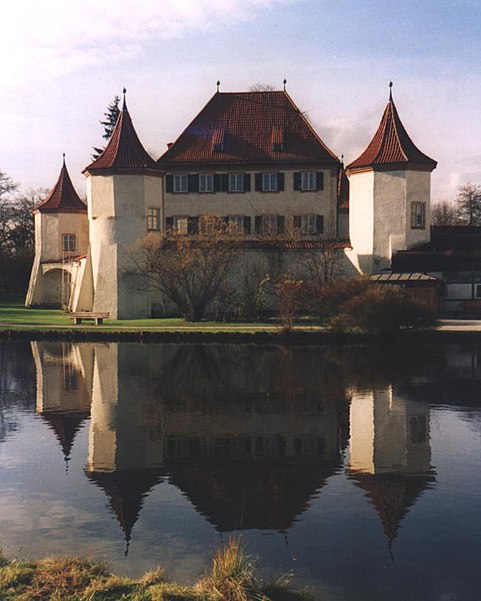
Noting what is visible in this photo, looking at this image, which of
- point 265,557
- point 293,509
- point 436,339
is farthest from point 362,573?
point 436,339

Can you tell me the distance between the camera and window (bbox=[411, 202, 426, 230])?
132 ft

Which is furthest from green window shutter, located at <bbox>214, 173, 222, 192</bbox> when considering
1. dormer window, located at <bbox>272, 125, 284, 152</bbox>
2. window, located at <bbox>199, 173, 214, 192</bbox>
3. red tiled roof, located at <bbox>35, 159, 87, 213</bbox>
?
red tiled roof, located at <bbox>35, 159, 87, 213</bbox>

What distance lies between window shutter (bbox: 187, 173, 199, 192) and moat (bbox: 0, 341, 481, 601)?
25.3m

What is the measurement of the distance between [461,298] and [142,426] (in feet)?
88.9

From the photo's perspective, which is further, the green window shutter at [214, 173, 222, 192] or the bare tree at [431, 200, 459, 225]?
the bare tree at [431, 200, 459, 225]

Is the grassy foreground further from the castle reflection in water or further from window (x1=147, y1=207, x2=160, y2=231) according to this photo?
window (x1=147, y1=207, x2=160, y2=231)

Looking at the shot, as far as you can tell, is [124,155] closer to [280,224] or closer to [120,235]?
[120,235]

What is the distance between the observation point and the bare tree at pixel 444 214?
78.5m

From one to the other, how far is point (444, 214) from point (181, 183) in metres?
45.1

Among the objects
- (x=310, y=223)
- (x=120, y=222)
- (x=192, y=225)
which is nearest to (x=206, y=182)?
(x=192, y=225)

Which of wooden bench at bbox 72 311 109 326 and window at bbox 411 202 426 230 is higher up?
window at bbox 411 202 426 230

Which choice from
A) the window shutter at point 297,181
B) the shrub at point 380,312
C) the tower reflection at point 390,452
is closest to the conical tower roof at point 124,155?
the window shutter at point 297,181

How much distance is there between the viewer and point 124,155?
40062mm

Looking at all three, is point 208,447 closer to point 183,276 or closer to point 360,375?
point 360,375
